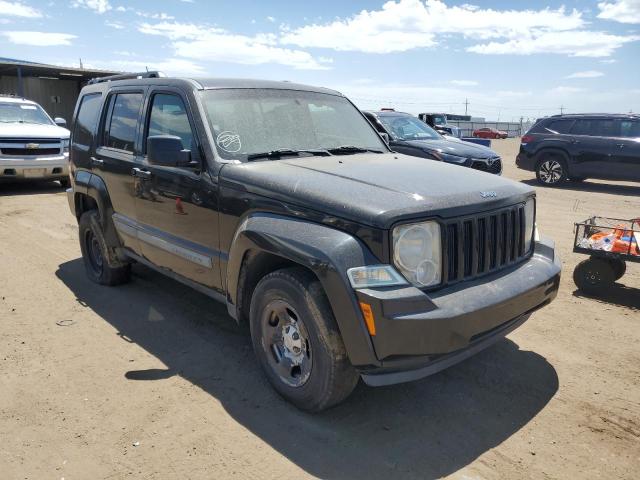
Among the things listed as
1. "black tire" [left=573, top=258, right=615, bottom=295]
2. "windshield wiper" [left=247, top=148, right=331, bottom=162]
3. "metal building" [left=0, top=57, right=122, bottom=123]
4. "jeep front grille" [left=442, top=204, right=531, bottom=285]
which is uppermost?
"metal building" [left=0, top=57, right=122, bottom=123]

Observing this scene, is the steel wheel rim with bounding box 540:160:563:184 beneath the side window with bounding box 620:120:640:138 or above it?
beneath

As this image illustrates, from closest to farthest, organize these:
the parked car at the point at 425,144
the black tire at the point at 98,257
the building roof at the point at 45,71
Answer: the black tire at the point at 98,257 → the parked car at the point at 425,144 → the building roof at the point at 45,71

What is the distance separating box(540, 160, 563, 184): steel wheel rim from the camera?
13305 mm

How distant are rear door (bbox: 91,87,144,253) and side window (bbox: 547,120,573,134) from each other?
1162 centimetres

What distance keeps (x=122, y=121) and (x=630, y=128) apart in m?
11.9

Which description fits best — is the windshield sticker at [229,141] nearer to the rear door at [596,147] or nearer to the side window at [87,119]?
the side window at [87,119]

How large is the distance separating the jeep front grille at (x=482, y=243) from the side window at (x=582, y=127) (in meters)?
11.0

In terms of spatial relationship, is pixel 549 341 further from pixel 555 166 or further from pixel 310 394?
pixel 555 166

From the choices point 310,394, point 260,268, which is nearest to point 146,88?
point 260,268

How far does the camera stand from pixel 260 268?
3.34 m

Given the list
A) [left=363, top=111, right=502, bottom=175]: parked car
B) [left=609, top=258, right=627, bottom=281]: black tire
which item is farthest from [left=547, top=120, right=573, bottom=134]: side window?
[left=609, top=258, right=627, bottom=281]: black tire

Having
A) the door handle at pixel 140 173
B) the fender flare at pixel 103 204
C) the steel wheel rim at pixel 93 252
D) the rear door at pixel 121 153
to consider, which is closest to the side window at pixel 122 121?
the rear door at pixel 121 153

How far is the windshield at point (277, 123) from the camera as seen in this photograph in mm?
3775

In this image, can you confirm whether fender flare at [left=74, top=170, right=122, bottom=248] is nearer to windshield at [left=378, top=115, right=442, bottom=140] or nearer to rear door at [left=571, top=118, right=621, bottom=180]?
windshield at [left=378, top=115, right=442, bottom=140]
